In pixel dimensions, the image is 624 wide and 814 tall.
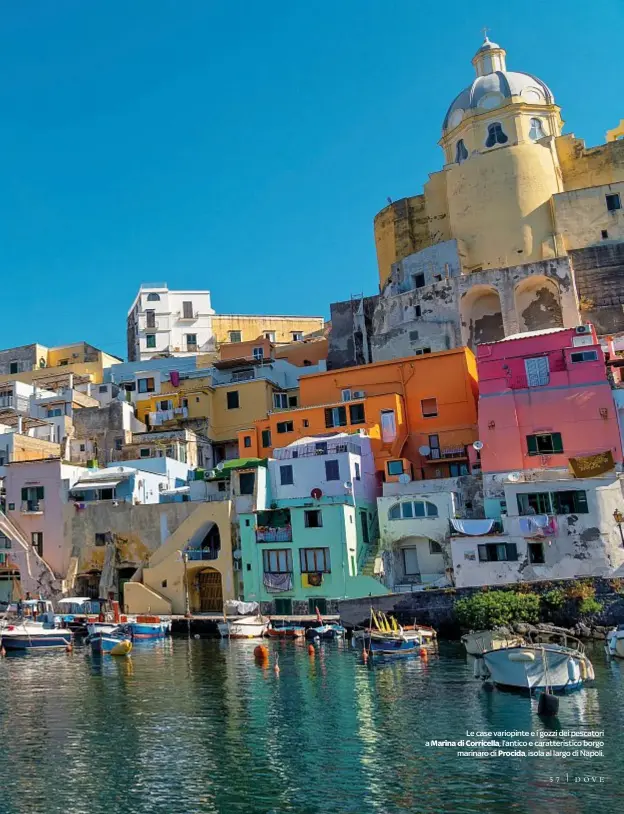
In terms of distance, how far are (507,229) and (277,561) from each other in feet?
98.8

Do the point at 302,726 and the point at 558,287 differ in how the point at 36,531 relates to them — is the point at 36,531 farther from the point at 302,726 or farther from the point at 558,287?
the point at 558,287

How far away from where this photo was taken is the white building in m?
74.9

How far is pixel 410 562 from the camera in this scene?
41.3 meters

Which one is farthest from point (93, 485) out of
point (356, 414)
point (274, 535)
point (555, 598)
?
point (555, 598)

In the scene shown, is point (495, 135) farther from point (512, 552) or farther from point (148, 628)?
point (148, 628)

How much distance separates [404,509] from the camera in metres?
40.6

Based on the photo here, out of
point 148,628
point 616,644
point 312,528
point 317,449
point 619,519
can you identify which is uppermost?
point 317,449

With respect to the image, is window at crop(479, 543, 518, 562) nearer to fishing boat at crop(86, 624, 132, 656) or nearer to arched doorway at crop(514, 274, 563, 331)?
fishing boat at crop(86, 624, 132, 656)

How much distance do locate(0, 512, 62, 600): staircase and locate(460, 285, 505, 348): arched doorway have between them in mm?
30981

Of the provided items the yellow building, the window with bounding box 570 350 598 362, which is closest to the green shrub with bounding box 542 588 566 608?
the window with bounding box 570 350 598 362

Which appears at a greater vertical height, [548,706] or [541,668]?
[541,668]

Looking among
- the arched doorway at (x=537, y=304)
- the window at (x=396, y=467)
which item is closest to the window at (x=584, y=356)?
the arched doorway at (x=537, y=304)

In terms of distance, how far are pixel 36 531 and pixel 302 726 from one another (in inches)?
1332

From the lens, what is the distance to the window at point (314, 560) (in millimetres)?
40281
